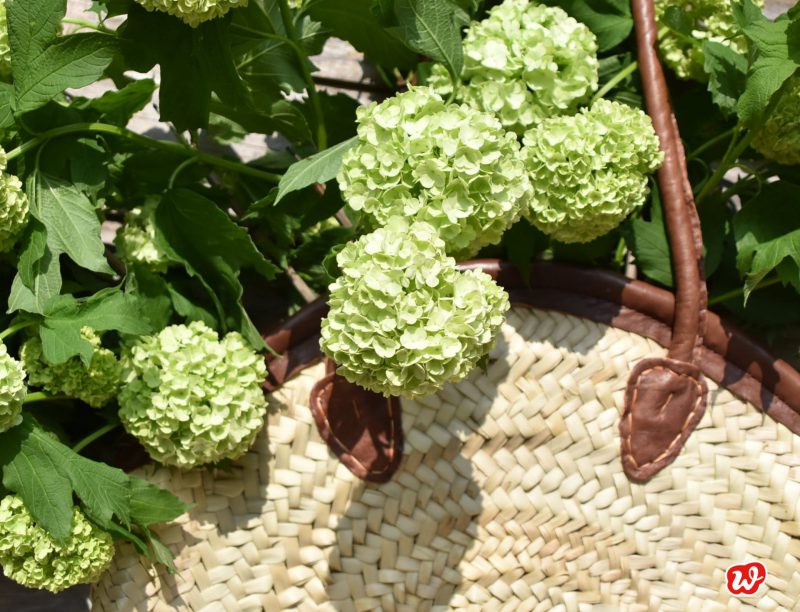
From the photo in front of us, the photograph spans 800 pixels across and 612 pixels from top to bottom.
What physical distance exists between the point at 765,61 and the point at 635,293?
303mm

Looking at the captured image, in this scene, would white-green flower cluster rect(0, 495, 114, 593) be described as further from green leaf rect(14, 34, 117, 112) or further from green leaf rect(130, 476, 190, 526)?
green leaf rect(14, 34, 117, 112)

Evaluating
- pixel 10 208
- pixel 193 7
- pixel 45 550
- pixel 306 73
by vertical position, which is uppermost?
pixel 193 7

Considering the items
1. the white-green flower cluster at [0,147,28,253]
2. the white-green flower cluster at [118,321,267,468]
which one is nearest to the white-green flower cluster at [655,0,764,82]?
the white-green flower cluster at [118,321,267,468]

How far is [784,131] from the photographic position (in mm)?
1016

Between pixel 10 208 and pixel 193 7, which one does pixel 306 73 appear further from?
pixel 10 208

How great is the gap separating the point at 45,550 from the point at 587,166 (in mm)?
718

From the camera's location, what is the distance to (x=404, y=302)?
76 centimetres

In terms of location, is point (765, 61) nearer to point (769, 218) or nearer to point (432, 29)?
point (769, 218)

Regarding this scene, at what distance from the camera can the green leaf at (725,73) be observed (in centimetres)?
104

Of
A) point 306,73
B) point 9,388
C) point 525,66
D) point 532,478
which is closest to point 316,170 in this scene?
point 306,73

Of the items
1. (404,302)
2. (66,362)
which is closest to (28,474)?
(66,362)

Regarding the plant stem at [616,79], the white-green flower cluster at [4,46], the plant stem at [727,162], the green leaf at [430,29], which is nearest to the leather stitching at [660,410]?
the plant stem at [727,162]

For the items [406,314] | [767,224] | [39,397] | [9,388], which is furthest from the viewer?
[767,224]

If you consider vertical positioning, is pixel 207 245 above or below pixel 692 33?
below
